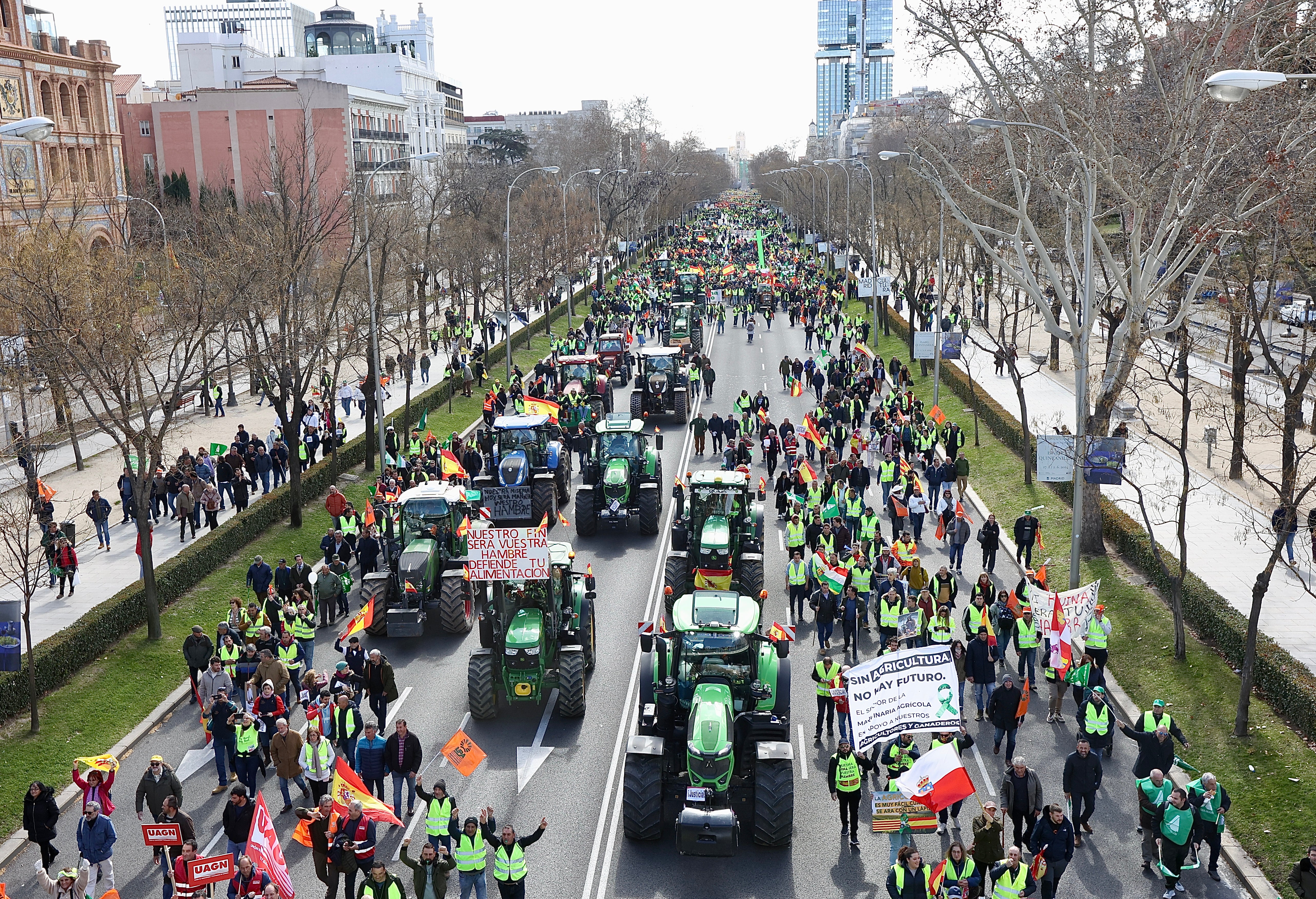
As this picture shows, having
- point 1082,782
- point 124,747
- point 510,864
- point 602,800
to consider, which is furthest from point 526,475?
point 1082,782

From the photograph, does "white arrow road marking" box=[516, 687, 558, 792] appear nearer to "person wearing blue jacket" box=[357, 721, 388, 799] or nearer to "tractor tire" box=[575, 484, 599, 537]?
"person wearing blue jacket" box=[357, 721, 388, 799]

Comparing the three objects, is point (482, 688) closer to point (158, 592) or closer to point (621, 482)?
point (158, 592)

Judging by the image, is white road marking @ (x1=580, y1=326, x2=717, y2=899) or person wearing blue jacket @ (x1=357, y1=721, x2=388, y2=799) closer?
white road marking @ (x1=580, y1=326, x2=717, y2=899)

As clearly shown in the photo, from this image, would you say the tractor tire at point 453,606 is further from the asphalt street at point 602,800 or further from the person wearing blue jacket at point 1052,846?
the person wearing blue jacket at point 1052,846

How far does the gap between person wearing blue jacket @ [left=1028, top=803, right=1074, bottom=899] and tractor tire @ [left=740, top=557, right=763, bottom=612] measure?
848 cm

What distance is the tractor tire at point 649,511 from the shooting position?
86.1 feet

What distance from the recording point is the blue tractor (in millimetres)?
26312

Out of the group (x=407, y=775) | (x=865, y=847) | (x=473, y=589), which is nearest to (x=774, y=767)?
(x=865, y=847)

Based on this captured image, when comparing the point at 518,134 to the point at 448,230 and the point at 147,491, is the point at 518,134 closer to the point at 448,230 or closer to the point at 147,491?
the point at 448,230

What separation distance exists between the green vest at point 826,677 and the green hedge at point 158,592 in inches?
452

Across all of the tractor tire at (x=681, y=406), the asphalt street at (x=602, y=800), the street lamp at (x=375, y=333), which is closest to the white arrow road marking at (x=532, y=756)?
the asphalt street at (x=602, y=800)

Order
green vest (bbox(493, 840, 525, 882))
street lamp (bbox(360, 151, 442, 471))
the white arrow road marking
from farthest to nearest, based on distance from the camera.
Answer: street lamp (bbox(360, 151, 442, 471)) → the white arrow road marking → green vest (bbox(493, 840, 525, 882))

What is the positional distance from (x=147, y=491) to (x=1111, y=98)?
19.1 meters

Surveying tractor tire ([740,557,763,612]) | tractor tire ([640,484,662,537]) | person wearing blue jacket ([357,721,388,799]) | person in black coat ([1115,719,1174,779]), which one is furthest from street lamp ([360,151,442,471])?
person in black coat ([1115,719,1174,779])
